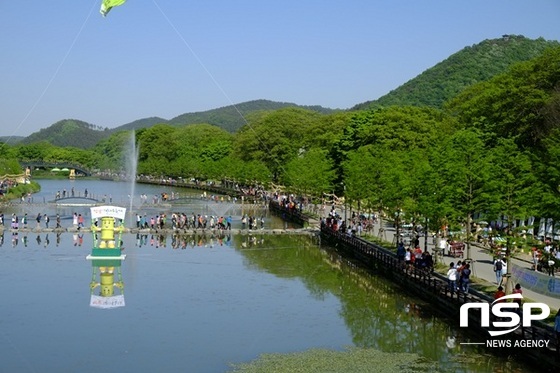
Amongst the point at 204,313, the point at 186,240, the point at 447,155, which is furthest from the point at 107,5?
the point at 186,240

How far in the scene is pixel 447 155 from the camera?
3441 centimetres

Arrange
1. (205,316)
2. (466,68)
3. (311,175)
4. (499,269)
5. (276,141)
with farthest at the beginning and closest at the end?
(466,68) → (276,141) → (311,175) → (499,269) → (205,316)

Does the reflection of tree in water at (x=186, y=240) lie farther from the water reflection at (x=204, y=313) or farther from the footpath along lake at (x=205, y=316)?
the footpath along lake at (x=205, y=316)

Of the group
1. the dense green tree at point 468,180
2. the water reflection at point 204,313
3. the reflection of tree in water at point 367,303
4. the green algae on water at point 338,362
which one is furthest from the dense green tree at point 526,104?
the green algae on water at point 338,362

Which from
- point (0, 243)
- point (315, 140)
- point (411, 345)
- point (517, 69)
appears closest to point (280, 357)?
point (411, 345)

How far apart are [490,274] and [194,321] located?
12.6 meters

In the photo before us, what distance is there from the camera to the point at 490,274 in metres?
30.7

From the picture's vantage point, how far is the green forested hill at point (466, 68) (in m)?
146

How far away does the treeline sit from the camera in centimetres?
2891

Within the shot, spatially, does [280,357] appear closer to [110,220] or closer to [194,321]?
[194,321]

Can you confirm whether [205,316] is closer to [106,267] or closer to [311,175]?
[106,267]

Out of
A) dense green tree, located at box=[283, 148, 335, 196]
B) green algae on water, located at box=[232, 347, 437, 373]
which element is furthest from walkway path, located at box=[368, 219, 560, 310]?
dense green tree, located at box=[283, 148, 335, 196]

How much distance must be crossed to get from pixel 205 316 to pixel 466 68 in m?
137

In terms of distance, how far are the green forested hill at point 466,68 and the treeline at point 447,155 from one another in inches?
1817
